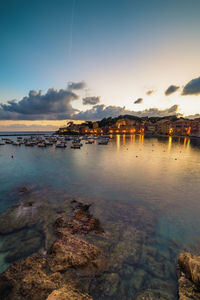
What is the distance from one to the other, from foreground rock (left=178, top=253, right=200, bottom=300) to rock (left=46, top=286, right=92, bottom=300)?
3.44 meters

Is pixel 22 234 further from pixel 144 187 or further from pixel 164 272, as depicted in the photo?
pixel 144 187

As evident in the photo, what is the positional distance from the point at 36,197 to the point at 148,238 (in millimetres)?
10938

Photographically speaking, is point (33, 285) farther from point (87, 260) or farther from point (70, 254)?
point (87, 260)

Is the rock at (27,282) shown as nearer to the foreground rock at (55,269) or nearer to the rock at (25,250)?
the foreground rock at (55,269)

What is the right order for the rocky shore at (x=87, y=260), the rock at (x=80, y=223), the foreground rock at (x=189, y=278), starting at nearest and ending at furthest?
the foreground rock at (x=189, y=278) → the rocky shore at (x=87, y=260) → the rock at (x=80, y=223)

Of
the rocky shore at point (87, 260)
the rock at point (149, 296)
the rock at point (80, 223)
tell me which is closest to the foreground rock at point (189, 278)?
the rocky shore at point (87, 260)

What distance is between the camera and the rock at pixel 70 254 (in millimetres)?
5789

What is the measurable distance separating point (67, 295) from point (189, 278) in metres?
4.76

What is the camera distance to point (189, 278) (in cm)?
497

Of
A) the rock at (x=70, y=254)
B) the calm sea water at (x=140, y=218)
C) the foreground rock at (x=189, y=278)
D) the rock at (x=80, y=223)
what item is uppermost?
the foreground rock at (x=189, y=278)

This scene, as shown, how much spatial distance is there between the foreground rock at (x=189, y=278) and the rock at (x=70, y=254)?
366 centimetres

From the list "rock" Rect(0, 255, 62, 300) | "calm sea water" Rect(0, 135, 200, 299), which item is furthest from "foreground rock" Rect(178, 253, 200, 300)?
"rock" Rect(0, 255, 62, 300)

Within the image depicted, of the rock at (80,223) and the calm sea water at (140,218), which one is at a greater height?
the rock at (80,223)

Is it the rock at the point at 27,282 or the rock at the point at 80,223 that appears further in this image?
the rock at the point at 80,223
